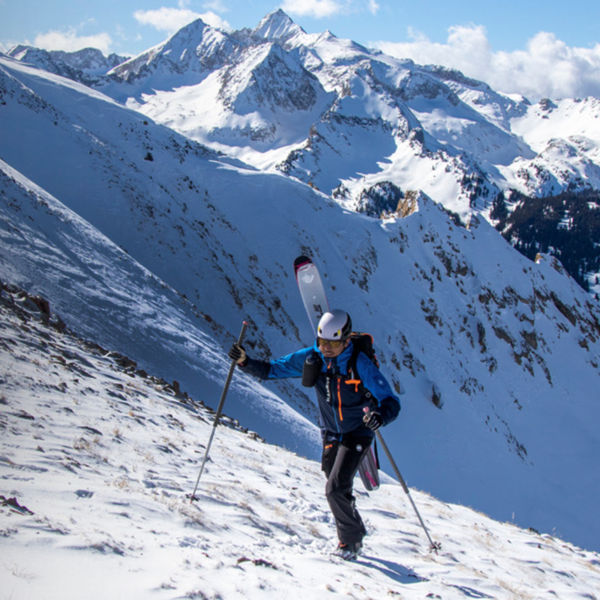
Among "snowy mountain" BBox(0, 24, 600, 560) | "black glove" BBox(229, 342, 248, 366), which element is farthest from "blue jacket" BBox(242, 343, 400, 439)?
"snowy mountain" BBox(0, 24, 600, 560)

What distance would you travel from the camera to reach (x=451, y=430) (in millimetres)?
30047

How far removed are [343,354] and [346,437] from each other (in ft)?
3.63

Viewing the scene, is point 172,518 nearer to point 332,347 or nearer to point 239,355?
point 239,355

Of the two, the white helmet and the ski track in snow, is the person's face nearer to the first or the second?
the white helmet

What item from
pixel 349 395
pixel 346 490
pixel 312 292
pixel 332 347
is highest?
pixel 312 292

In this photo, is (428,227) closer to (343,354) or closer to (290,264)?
(290,264)

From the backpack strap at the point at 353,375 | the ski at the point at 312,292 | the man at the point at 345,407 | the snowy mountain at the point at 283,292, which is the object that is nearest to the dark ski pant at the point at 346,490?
the man at the point at 345,407

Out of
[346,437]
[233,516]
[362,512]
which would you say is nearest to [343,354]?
[346,437]

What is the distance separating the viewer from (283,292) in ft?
94.6

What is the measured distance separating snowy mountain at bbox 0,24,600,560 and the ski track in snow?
11.2 ft

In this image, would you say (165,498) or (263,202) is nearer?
(165,498)

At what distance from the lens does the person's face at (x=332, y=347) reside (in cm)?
579

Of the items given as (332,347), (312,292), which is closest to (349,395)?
(332,347)

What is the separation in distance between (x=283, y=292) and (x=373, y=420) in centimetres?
2349
